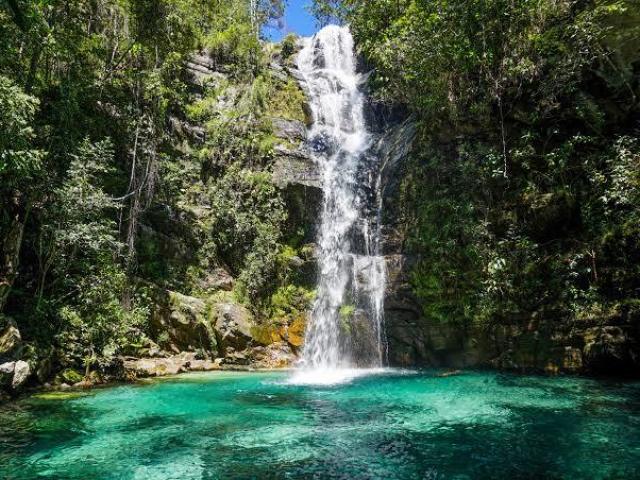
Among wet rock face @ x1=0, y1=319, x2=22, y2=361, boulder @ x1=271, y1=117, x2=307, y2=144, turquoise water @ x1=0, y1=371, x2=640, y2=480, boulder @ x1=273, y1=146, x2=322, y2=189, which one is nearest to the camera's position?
turquoise water @ x1=0, y1=371, x2=640, y2=480

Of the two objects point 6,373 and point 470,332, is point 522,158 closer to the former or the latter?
point 470,332

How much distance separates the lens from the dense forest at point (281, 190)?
36.1ft

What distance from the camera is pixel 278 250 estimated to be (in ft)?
57.5

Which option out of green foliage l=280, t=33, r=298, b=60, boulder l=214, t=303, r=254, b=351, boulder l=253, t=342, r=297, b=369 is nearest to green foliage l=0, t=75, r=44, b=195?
boulder l=214, t=303, r=254, b=351

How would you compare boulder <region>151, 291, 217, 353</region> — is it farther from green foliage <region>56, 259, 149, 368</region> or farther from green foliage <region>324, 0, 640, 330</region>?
green foliage <region>324, 0, 640, 330</region>

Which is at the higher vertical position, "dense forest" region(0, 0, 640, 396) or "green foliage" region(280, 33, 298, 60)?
"green foliage" region(280, 33, 298, 60)

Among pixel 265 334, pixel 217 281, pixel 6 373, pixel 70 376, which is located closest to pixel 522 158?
pixel 265 334

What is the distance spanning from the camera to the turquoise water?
516cm

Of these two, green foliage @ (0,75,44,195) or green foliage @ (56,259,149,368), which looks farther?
green foliage @ (56,259,149,368)

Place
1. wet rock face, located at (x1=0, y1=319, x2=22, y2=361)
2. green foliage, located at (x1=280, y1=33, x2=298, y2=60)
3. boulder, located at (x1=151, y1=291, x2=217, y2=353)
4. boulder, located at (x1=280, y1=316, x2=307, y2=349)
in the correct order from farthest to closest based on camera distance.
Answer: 1. green foliage, located at (x1=280, y1=33, x2=298, y2=60)
2. boulder, located at (x1=280, y1=316, x2=307, y2=349)
3. boulder, located at (x1=151, y1=291, x2=217, y2=353)
4. wet rock face, located at (x1=0, y1=319, x2=22, y2=361)

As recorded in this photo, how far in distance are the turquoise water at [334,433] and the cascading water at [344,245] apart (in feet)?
12.6

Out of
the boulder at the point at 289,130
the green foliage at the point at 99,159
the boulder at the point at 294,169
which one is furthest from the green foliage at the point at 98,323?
the boulder at the point at 289,130

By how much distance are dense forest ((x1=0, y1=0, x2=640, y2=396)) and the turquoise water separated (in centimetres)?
299

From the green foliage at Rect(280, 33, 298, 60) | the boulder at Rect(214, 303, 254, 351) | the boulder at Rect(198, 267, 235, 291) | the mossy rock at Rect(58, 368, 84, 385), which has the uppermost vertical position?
the green foliage at Rect(280, 33, 298, 60)
